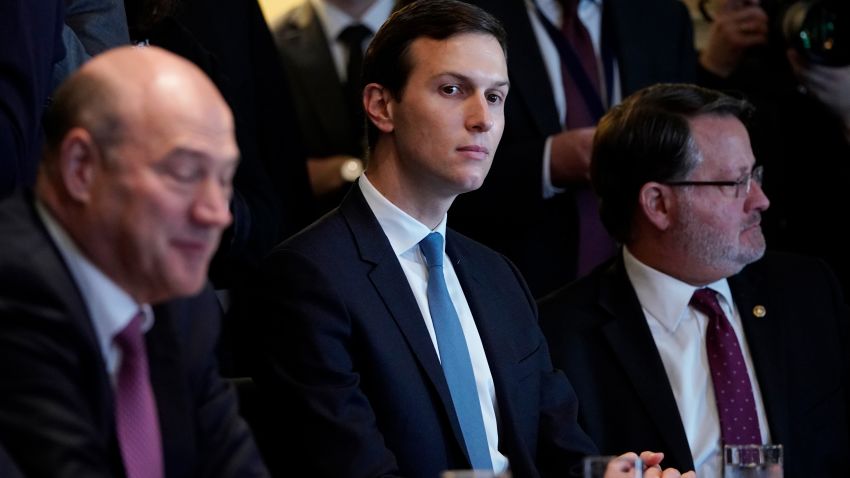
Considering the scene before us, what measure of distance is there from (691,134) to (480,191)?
49 centimetres

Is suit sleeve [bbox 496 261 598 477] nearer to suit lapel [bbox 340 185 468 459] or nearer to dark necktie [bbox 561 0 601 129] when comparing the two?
suit lapel [bbox 340 185 468 459]

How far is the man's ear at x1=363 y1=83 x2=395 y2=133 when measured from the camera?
2.52m

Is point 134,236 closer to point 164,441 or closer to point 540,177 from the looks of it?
point 164,441

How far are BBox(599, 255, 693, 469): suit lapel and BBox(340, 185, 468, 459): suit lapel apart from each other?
2.17 ft

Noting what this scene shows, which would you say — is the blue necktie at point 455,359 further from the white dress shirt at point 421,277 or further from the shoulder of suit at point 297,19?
the shoulder of suit at point 297,19

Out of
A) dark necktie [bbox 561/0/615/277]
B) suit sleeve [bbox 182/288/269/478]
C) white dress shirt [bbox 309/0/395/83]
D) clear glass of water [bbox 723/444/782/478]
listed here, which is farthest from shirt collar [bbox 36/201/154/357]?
white dress shirt [bbox 309/0/395/83]

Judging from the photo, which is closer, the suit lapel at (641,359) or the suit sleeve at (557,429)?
→ the suit sleeve at (557,429)

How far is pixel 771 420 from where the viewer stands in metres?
2.91

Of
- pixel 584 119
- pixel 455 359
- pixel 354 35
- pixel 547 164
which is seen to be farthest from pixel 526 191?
pixel 455 359

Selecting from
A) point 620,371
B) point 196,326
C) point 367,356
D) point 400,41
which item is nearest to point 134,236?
point 196,326

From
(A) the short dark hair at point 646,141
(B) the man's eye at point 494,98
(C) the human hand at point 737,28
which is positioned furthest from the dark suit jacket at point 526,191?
(B) the man's eye at point 494,98

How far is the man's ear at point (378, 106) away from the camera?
252 centimetres

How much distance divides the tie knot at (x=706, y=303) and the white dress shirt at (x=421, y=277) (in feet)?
2.36

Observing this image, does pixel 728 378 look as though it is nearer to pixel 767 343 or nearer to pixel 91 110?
pixel 767 343
